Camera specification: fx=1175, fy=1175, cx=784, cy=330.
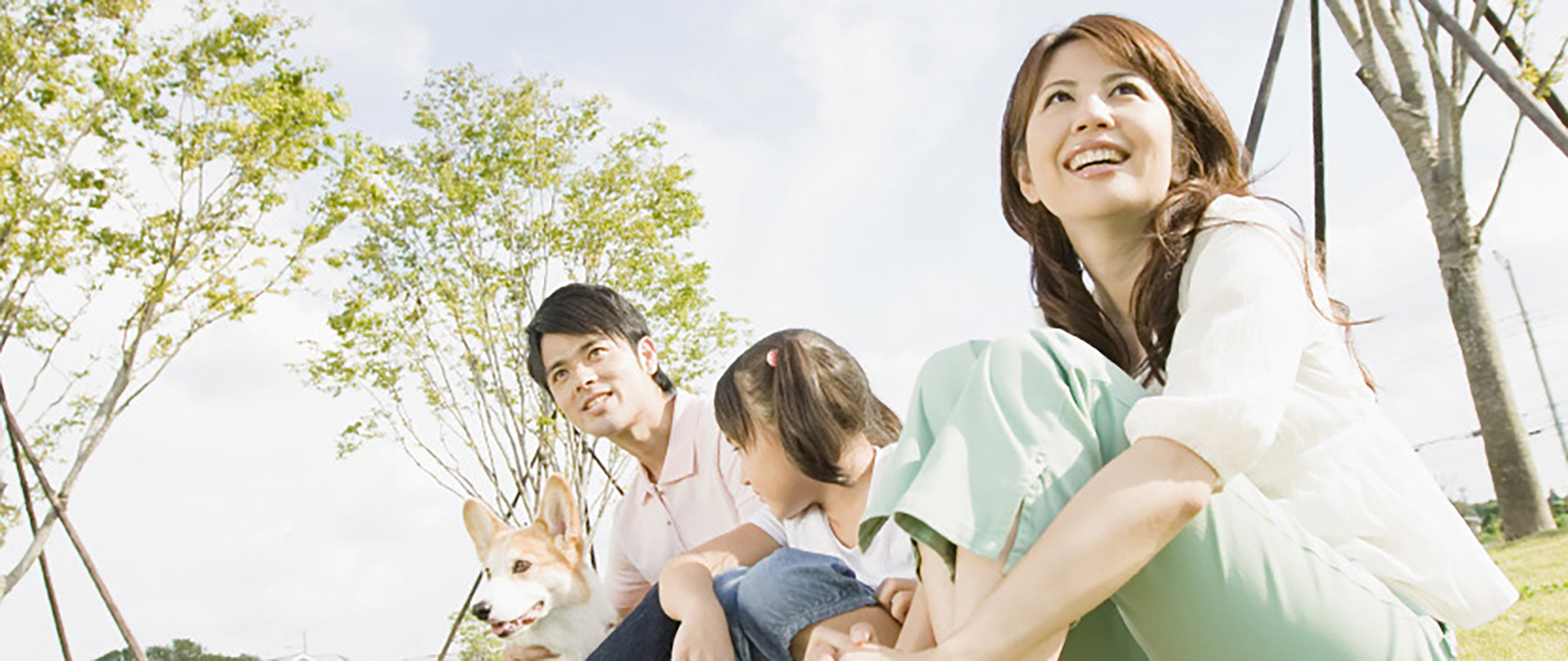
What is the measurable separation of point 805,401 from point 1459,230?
5667 millimetres

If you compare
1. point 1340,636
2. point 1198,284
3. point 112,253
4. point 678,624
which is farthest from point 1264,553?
point 112,253

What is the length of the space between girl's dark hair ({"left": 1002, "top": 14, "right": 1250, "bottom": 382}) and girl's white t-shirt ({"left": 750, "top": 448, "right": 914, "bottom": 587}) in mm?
365

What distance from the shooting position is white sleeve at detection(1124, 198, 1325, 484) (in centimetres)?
107

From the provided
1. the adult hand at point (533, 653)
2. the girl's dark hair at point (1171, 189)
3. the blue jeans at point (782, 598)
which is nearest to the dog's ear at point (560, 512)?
the adult hand at point (533, 653)

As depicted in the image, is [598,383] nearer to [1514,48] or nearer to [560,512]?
[560,512]

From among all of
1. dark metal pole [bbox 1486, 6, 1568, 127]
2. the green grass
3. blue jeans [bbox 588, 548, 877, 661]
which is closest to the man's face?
blue jeans [bbox 588, 548, 877, 661]

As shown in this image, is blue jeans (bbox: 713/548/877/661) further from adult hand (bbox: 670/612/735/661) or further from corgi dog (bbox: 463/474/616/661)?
corgi dog (bbox: 463/474/616/661)

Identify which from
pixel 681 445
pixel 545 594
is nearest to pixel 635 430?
pixel 681 445

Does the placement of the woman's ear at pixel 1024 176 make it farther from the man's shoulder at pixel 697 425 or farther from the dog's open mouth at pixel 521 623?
the dog's open mouth at pixel 521 623

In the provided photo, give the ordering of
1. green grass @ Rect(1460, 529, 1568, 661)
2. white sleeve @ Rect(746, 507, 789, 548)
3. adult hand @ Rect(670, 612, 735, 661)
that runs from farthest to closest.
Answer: green grass @ Rect(1460, 529, 1568, 661), white sleeve @ Rect(746, 507, 789, 548), adult hand @ Rect(670, 612, 735, 661)

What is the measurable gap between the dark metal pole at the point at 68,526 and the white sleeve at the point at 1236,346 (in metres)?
7.56

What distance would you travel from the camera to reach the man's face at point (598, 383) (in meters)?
2.77

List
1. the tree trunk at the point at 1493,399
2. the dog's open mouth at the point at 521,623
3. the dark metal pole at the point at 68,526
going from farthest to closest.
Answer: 1. the dark metal pole at the point at 68,526
2. the tree trunk at the point at 1493,399
3. the dog's open mouth at the point at 521,623

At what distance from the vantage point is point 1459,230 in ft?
21.0
